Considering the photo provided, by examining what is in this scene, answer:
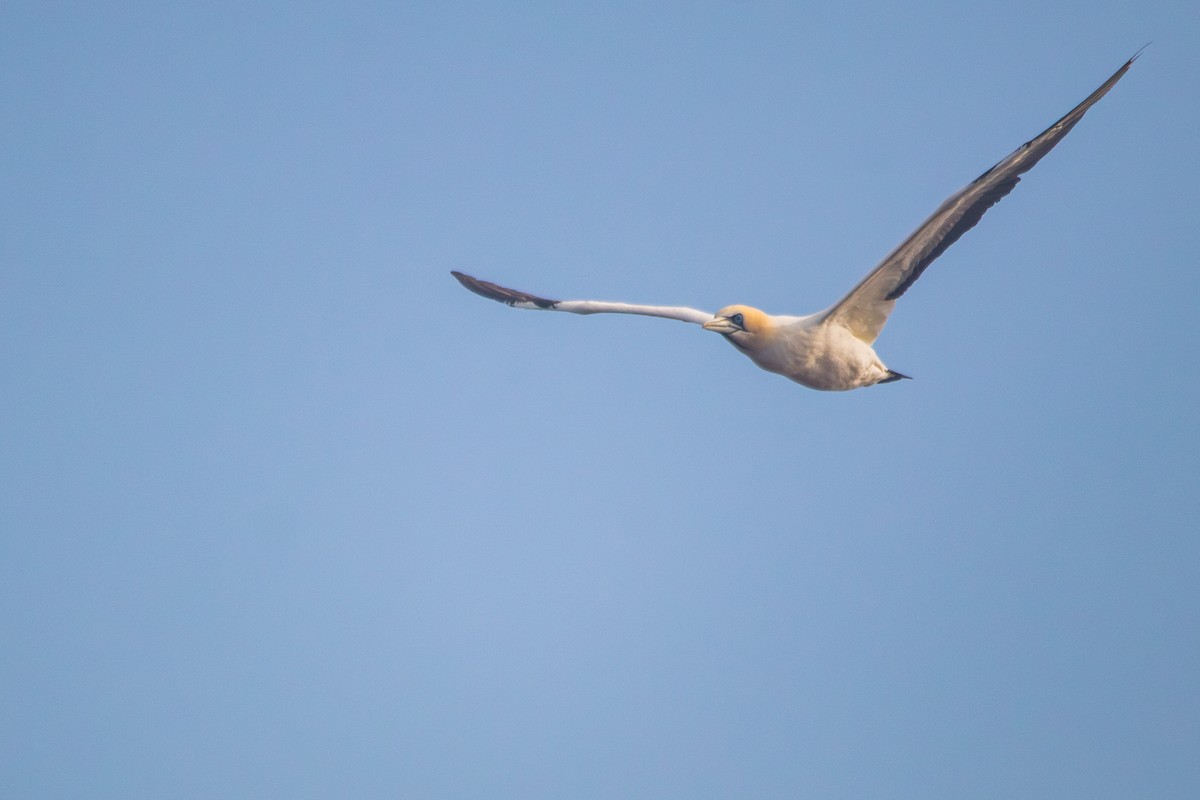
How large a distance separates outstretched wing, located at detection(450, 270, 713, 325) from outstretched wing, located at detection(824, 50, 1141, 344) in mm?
2489

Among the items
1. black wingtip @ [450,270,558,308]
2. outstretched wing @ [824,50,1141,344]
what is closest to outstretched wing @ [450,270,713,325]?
black wingtip @ [450,270,558,308]

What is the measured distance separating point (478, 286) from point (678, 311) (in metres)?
4.77

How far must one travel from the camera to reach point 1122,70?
1436cm

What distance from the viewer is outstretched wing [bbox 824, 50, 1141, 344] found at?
15969mm

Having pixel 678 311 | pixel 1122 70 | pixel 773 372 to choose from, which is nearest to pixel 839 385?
pixel 773 372

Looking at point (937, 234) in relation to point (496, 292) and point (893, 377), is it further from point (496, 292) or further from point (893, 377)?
point (496, 292)

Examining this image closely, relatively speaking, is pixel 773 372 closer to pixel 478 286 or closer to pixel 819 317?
pixel 819 317

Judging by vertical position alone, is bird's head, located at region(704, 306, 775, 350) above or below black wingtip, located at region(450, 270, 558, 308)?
below

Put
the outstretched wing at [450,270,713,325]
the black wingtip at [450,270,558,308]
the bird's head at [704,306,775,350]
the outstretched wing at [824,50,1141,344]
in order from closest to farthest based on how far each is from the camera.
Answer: the outstretched wing at [824,50,1141,344] → the bird's head at [704,306,775,350] → the outstretched wing at [450,270,713,325] → the black wingtip at [450,270,558,308]

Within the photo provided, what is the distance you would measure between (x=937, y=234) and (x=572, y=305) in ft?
22.7

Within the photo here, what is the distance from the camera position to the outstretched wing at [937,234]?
16.0 m

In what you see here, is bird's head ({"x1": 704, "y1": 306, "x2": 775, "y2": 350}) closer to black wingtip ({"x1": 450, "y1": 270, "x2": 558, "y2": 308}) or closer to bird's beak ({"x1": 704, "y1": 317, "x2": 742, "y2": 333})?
bird's beak ({"x1": 704, "y1": 317, "x2": 742, "y2": 333})

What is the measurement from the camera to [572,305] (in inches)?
868

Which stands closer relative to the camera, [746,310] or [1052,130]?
[1052,130]
